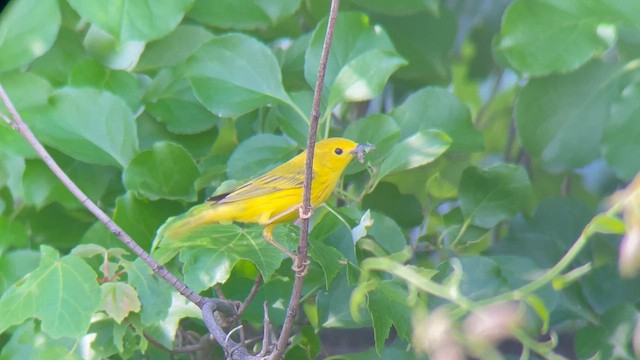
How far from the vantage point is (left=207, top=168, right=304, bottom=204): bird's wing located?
195 centimetres

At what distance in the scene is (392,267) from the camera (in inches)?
47.6

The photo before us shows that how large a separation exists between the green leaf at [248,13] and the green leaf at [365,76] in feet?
1.02

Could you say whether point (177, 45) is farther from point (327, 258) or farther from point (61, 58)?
point (327, 258)

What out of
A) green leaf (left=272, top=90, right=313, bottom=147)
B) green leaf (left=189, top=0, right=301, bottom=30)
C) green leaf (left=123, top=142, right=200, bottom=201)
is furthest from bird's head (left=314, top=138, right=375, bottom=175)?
green leaf (left=189, top=0, right=301, bottom=30)

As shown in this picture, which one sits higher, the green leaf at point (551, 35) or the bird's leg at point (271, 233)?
the green leaf at point (551, 35)

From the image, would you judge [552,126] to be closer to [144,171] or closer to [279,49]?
[279,49]

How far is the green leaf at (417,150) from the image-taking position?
1999 mm

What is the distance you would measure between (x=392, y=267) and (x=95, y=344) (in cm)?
93

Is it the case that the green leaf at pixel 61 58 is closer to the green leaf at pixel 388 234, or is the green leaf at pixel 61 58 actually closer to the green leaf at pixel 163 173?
the green leaf at pixel 163 173

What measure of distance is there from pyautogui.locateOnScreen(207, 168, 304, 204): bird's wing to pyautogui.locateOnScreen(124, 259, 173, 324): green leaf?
19 cm

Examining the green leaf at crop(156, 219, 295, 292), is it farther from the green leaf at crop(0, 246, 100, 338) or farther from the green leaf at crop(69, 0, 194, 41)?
the green leaf at crop(69, 0, 194, 41)

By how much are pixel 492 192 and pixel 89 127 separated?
0.91 metres

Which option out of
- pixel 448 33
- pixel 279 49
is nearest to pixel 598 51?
pixel 448 33

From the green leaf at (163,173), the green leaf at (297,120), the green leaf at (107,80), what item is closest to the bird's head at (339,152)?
the green leaf at (297,120)
